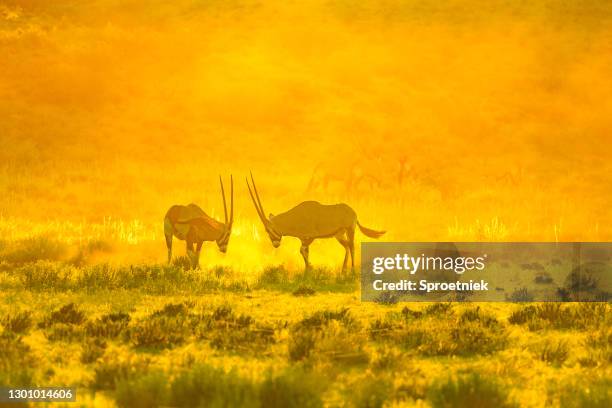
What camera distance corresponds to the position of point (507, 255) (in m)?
19.4

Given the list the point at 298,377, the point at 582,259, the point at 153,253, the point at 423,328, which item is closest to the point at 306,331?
the point at 423,328

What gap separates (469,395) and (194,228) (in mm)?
9582

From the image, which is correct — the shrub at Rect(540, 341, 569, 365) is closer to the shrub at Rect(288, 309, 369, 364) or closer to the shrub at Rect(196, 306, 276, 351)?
the shrub at Rect(288, 309, 369, 364)

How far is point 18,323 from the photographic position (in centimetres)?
1183

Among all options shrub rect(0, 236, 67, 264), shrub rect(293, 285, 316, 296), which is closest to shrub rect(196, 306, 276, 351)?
shrub rect(293, 285, 316, 296)

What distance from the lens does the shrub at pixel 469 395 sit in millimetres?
8031

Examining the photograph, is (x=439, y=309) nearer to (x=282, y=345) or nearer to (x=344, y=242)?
(x=344, y=242)

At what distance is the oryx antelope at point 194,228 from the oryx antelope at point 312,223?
920 mm

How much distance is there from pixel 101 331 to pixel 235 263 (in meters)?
6.74

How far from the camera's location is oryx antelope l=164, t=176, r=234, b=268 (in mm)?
16797

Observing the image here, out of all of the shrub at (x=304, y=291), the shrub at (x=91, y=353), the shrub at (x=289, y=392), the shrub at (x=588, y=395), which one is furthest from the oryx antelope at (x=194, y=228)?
the shrub at (x=588, y=395)

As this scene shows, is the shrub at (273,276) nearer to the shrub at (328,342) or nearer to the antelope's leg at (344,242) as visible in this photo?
the antelope's leg at (344,242)

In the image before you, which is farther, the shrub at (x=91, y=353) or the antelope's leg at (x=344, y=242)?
the antelope's leg at (x=344, y=242)

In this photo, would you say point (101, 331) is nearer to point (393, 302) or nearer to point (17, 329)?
point (17, 329)
